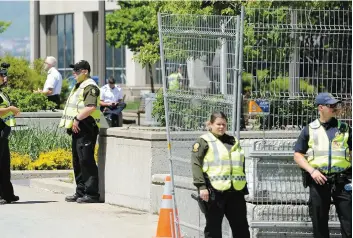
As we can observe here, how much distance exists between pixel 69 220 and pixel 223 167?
355 cm

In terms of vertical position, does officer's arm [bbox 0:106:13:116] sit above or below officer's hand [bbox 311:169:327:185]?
above

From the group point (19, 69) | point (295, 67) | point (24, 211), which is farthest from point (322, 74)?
point (19, 69)

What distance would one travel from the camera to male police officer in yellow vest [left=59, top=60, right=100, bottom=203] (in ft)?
44.4

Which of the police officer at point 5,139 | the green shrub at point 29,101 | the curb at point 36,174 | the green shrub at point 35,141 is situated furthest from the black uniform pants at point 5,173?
the green shrub at point 29,101

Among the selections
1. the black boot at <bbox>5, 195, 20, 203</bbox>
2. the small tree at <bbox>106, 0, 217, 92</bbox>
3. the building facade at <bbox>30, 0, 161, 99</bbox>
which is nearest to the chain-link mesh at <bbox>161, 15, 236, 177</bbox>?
the black boot at <bbox>5, 195, 20, 203</bbox>

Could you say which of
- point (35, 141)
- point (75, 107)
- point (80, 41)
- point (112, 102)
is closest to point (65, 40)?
point (80, 41)

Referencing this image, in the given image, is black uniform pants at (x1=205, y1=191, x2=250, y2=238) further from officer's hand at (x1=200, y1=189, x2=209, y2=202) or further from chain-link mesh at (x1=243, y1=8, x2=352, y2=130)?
chain-link mesh at (x1=243, y1=8, x2=352, y2=130)

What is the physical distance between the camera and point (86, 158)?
13.7 meters

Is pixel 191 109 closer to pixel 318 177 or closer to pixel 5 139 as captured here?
pixel 318 177

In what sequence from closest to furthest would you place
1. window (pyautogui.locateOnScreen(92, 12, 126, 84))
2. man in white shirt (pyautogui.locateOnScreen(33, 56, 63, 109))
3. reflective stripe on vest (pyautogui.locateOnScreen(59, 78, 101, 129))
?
reflective stripe on vest (pyautogui.locateOnScreen(59, 78, 101, 129)), man in white shirt (pyautogui.locateOnScreen(33, 56, 63, 109)), window (pyautogui.locateOnScreen(92, 12, 126, 84))

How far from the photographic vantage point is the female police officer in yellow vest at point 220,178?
9359 mm

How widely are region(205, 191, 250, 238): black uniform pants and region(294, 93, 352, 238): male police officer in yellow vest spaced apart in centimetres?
67

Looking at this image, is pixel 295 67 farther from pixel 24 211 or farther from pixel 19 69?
pixel 19 69

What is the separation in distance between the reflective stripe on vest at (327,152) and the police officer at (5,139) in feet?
17.1
